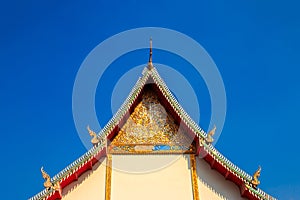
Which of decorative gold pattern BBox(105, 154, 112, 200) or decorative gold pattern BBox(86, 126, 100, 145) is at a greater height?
decorative gold pattern BBox(86, 126, 100, 145)

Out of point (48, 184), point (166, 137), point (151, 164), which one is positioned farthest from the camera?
point (166, 137)

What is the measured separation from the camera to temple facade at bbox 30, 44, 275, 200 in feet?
30.2

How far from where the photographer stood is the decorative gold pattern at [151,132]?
9.91 m

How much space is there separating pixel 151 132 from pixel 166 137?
0.38m

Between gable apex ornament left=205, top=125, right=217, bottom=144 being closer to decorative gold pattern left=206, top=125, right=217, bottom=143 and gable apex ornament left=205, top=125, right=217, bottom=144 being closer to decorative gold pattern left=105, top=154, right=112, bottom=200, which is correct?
decorative gold pattern left=206, top=125, right=217, bottom=143

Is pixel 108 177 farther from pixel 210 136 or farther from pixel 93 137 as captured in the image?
pixel 210 136

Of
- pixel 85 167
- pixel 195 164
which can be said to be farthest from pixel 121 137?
pixel 195 164

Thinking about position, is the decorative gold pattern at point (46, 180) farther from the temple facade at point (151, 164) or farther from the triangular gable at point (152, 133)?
the triangular gable at point (152, 133)

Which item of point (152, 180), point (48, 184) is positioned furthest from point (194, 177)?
point (48, 184)

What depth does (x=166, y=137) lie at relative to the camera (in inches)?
394

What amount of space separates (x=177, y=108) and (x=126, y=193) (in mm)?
2350

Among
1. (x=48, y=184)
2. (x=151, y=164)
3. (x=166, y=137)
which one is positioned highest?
(x=166, y=137)

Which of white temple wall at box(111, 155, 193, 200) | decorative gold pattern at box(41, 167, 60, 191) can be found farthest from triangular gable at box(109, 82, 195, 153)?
decorative gold pattern at box(41, 167, 60, 191)

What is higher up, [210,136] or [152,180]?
[210,136]
